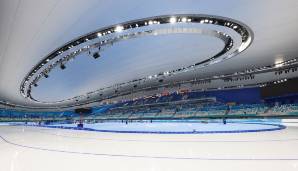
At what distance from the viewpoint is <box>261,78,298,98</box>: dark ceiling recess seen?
80.2 ft

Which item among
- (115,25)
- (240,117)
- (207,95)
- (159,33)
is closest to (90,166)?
(115,25)

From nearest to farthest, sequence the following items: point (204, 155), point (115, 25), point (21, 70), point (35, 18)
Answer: point (204, 155) < point (35, 18) < point (115, 25) < point (21, 70)

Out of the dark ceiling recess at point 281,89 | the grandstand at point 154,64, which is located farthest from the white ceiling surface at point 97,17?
the dark ceiling recess at point 281,89

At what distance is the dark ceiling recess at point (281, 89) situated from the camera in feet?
80.2

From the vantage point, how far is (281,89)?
2594 cm

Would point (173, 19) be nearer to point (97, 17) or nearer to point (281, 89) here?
point (97, 17)

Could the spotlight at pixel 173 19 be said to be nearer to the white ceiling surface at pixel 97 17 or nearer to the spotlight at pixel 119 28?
the white ceiling surface at pixel 97 17

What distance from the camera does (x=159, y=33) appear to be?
490 inches

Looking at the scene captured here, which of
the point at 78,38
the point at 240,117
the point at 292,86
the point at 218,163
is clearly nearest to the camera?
the point at 218,163

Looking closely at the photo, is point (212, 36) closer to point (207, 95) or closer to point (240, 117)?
point (240, 117)

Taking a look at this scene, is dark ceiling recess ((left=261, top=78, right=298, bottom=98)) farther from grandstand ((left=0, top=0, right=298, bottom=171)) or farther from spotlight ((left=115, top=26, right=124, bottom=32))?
spotlight ((left=115, top=26, right=124, bottom=32))

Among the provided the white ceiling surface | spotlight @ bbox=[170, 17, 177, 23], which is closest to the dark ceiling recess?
the white ceiling surface

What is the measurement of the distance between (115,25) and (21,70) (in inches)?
409

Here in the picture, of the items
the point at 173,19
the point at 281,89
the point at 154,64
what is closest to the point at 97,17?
the point at 173,19
